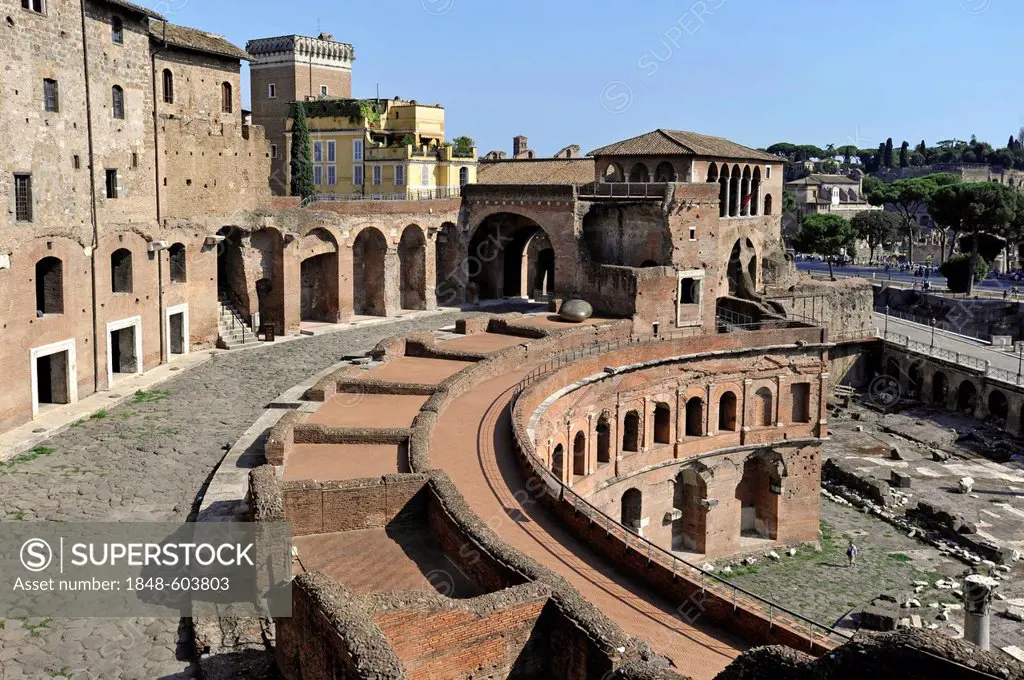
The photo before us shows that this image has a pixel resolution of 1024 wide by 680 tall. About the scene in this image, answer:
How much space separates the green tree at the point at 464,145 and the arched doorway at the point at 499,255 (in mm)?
7878

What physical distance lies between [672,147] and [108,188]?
87.4ft

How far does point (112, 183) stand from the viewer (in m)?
29.2

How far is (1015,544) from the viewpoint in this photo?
109 feet

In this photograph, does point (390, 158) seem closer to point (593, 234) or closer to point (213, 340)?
point (593, 234)

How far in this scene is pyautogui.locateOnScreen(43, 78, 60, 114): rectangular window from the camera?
83.5 feet

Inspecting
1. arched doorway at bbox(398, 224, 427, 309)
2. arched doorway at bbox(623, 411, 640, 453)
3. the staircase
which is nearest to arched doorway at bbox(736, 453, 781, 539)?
arched doorway at bbox(623, 411, 640, 453)

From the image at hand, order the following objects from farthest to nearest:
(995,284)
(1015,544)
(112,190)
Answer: (995,284) < (1015,544) < (112,190)

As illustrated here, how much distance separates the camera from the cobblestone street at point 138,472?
14.2 metres

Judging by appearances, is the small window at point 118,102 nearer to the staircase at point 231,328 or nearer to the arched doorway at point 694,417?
the staircase at point 231,328

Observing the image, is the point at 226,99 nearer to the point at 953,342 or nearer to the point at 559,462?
the point at 559,462

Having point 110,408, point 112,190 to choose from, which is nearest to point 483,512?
point 110,408

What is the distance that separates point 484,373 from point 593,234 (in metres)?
19.0

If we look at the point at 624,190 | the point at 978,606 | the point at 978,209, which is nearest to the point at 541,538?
the point at 978,606

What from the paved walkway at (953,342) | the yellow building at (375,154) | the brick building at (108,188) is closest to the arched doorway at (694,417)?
the brick building at (108,188)
